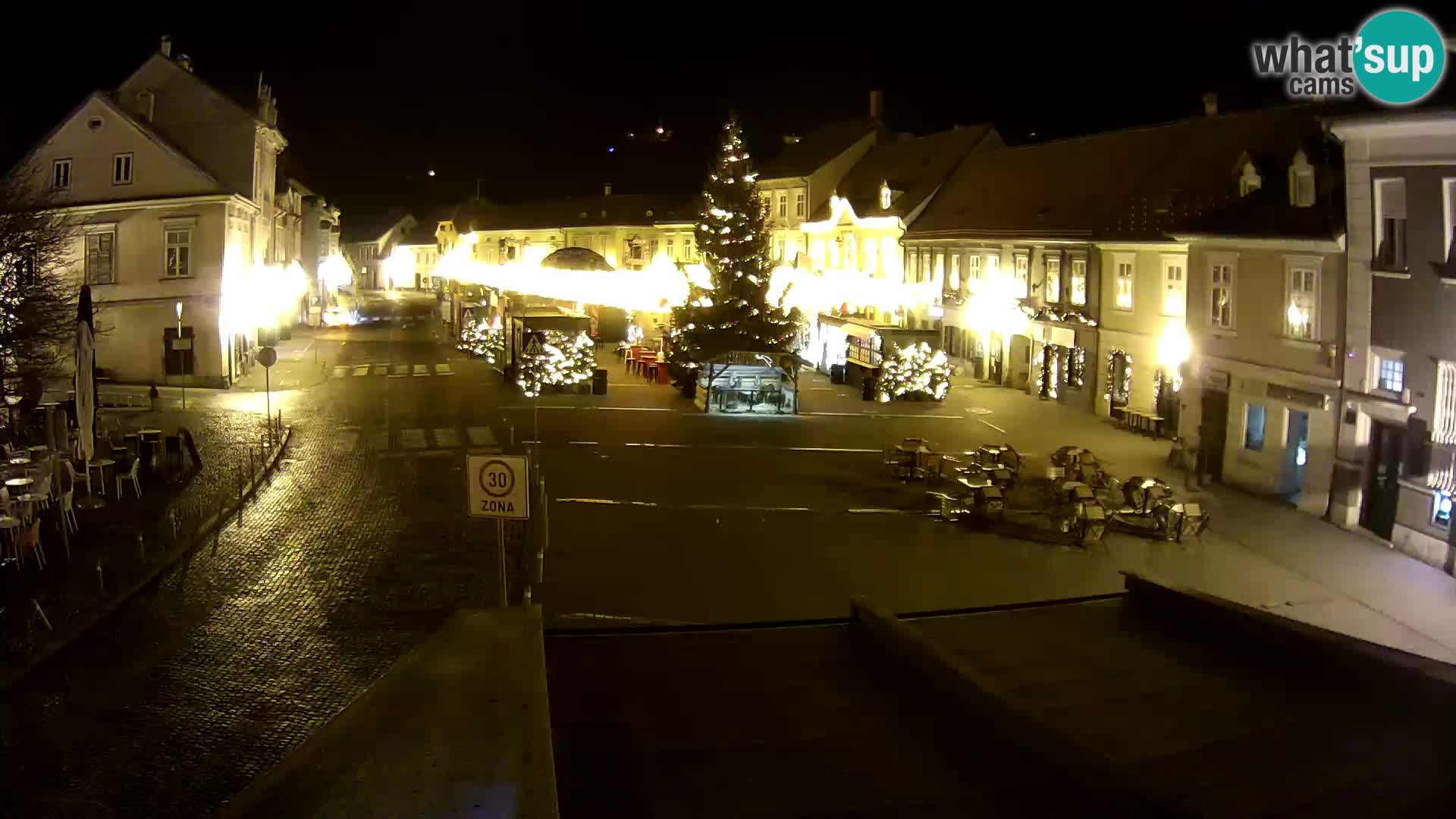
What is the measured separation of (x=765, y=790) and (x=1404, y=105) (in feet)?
56.5

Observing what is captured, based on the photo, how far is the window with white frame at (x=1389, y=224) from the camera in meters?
19.3


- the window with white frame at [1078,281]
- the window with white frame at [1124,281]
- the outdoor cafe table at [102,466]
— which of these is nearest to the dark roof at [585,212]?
the window with white frame at [1078,281]

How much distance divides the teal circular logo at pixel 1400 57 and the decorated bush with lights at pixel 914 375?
17.6 metres

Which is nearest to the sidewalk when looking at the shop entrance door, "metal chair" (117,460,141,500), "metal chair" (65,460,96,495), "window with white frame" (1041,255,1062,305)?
the shop entrance door

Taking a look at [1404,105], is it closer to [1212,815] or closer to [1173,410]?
[1173,410]

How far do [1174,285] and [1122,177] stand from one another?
6767 mm

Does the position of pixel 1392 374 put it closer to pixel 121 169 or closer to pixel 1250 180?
pixel 1250 180

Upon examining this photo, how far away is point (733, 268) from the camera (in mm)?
39688

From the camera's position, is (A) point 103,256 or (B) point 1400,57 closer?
(B) point 1400,57

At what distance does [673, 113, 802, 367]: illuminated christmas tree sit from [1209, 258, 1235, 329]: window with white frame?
15989 mm

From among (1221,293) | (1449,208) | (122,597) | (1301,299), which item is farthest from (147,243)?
(1449,208)

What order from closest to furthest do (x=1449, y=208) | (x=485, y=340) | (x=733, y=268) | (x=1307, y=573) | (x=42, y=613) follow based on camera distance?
(x=42, y=613), (x=1307, y=573), (x=1449, y=208), (x=733, y=268), (x=485, y=340)

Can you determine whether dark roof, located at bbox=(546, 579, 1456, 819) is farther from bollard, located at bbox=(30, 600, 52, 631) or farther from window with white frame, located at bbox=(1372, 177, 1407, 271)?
window with white frame, located at bbox=(1372, 177, 1407, 271)

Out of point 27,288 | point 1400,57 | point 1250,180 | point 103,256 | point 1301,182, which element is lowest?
point 27,288
